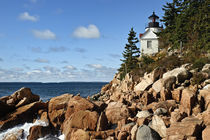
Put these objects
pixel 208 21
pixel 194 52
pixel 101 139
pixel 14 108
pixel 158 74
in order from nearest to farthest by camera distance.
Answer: pixel 101 139
pixel 14 108
pixel 158 74
pixel 194 52
pixel 208 21

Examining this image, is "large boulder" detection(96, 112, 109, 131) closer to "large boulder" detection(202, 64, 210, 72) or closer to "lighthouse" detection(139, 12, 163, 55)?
"large boulder" detection(202, 64, 210, 72)

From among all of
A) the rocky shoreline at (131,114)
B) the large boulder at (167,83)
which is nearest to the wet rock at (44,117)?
the rocky shoreline at (131,114)

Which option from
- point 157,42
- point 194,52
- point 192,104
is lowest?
point 192,104

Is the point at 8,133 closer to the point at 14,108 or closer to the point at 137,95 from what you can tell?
the point at 14,108

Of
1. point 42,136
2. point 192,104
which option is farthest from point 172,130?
point 42,136

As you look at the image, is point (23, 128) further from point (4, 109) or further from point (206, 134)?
point (206, 134)

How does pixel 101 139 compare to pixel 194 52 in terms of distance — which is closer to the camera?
pixel 101 139

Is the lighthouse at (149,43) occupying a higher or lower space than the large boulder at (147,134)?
higher

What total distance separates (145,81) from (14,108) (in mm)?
13834

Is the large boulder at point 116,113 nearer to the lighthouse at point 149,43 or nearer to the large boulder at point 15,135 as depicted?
the large boulder at point 15,135

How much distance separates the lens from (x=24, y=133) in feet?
45.4

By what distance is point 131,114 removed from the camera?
46.0 ft

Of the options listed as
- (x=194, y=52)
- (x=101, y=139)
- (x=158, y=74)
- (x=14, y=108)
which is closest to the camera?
(x=101, y=139)

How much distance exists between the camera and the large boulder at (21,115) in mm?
14945
